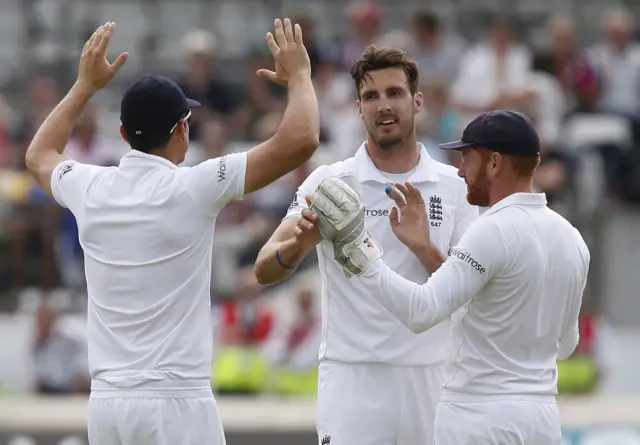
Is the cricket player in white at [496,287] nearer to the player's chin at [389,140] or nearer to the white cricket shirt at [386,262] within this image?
the white cricket shirt at [386,262]

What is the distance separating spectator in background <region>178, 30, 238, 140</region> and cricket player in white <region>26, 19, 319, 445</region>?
809 cm

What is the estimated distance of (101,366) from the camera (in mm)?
5293

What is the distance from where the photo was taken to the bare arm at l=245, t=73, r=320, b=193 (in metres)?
5.20

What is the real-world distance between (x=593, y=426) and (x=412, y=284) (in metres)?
4.73

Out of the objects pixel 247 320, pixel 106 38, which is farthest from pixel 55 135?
pixel 247 320

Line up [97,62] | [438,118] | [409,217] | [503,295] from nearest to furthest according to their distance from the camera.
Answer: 1. [503,295]
2. [409,217]
3. [97,62]
4. [438,118]

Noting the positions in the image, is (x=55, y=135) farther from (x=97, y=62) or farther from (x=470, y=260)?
(x=470, y=260)

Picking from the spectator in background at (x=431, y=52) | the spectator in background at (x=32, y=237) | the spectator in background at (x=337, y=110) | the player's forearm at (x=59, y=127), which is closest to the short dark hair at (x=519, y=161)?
the player's forearm at (x=59, y=127)

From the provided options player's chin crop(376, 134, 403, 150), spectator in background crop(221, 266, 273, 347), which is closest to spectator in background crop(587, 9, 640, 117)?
spectator in background crop(221, 266, 273, 347)

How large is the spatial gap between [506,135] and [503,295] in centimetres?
66

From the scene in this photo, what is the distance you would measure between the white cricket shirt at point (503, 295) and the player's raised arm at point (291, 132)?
0.56 metres

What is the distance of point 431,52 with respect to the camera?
13656 millimetres

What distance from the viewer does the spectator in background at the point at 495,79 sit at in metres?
12.8

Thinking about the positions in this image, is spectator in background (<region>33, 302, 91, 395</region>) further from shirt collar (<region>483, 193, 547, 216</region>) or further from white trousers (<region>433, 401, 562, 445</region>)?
shirt collar (<region>483, 193, 547, 216</region>)
